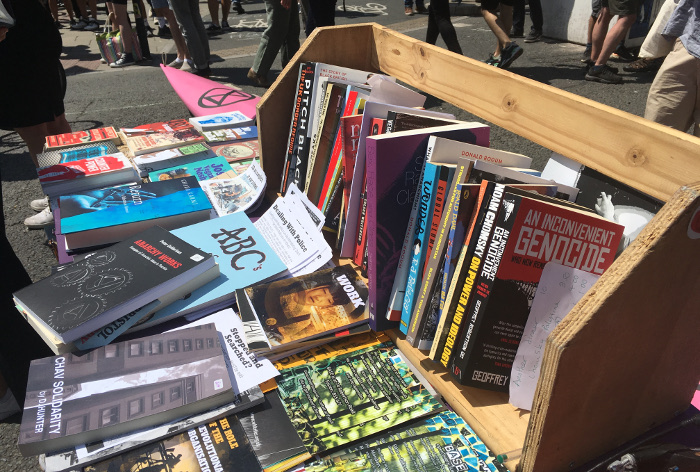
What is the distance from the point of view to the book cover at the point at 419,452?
799 millimetres

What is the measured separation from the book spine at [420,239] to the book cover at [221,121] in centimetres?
131

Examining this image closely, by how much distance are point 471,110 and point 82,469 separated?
1.05 metres

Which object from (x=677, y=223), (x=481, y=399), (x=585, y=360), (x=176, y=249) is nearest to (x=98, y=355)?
(x=176, y=249)

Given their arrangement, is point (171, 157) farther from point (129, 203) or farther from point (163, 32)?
point (163, 32)

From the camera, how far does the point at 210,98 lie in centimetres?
243

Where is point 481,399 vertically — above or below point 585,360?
below

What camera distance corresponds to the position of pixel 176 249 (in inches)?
46.3

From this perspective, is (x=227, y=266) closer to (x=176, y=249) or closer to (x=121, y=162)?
(x=176, y=249)

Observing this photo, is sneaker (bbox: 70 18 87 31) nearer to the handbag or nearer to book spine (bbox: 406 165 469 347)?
the handbag

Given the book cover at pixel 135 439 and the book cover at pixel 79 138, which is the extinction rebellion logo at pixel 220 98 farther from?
the book cover at pixel 135 439

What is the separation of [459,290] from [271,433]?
415 millimetres

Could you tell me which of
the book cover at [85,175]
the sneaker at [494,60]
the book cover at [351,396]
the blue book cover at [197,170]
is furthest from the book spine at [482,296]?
the sneaker at [494,60]

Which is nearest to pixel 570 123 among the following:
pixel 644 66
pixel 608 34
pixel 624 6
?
pixel 624 6

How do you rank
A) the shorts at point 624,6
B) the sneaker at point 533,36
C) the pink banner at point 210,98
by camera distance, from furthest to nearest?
the sneaker at point 533,36, the shorts at point 624,6, the pink banner at point 210,98
